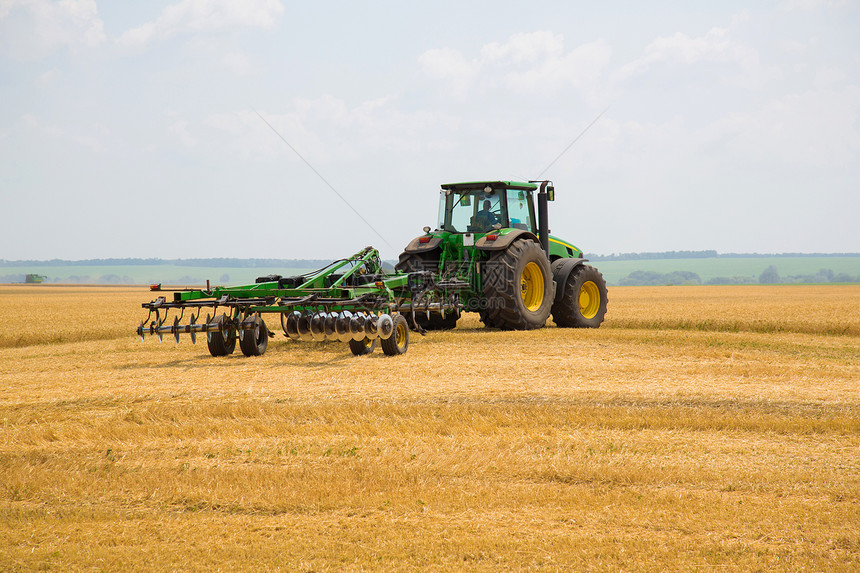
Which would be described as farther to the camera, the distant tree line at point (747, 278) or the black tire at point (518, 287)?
the distant tree line at point (747, 278)

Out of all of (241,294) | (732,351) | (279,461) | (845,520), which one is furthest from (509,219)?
(845,520)

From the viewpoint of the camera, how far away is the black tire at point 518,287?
1216 cm

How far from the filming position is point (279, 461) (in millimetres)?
5312

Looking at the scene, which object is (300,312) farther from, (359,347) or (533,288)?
(533,288)

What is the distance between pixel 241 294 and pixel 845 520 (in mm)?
7351


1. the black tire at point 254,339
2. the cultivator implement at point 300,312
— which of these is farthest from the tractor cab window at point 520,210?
the black tire at point 254,339

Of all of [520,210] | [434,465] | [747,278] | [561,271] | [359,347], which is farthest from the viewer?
[747,278]

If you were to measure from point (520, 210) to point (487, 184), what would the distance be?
808 mm

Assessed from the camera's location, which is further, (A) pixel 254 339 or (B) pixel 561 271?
(B) pixel 561 271

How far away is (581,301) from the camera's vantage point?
1466cm

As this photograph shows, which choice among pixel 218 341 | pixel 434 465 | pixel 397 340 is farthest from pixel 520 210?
pixel 434 465

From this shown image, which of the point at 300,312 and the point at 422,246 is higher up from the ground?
the point at 422,246

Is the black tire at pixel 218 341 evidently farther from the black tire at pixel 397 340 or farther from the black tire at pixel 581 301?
the black tire at pixel 581 301

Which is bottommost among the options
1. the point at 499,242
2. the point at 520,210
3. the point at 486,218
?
the point at 499,242
